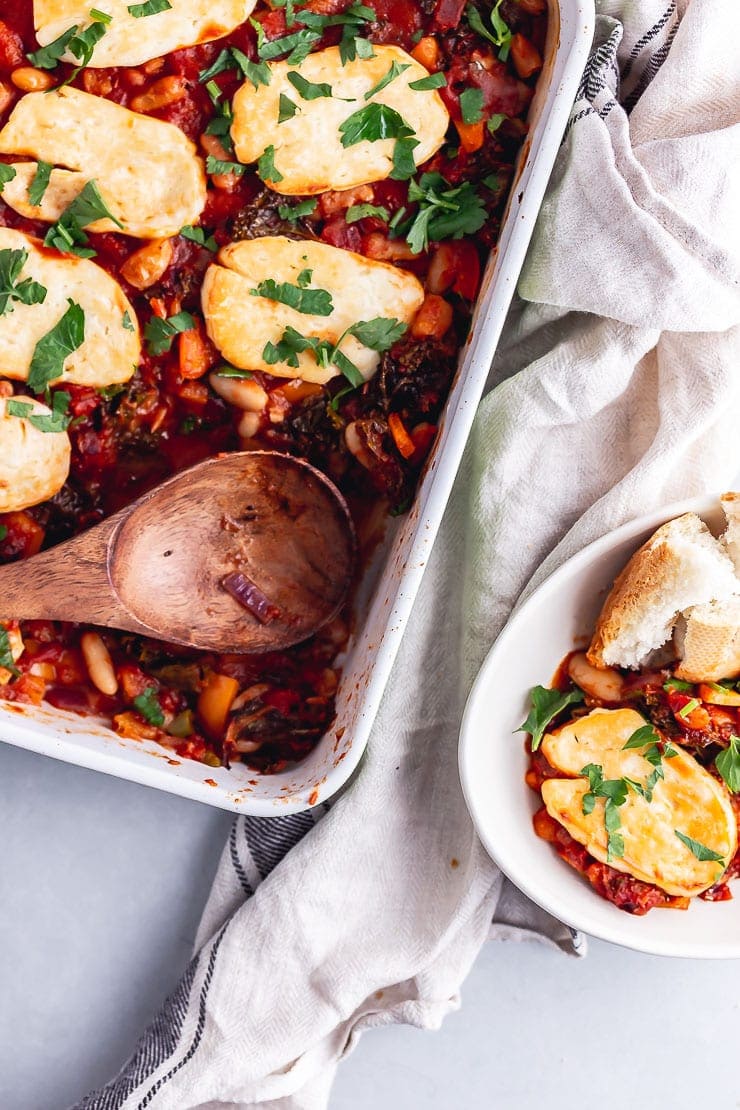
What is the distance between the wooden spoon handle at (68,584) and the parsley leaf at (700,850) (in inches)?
52.7

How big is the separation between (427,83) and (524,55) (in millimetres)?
242

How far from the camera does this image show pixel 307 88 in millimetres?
2154

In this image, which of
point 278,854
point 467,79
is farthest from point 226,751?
point 467,79

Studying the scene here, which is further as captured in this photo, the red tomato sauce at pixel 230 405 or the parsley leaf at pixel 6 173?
the red tomato sauce at pixel 230 405

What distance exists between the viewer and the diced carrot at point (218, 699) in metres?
2.46

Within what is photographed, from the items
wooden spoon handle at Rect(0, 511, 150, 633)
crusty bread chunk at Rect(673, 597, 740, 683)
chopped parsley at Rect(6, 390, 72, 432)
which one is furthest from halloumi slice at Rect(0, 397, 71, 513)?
crusty bread chunk at Rect(673, 597, 740, 683)

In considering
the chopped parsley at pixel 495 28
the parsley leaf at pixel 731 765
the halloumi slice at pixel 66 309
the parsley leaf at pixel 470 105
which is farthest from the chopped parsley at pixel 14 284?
the parsley leaf at pixel 731 765

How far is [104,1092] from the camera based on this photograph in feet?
8.45

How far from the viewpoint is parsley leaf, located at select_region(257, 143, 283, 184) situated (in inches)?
85.4

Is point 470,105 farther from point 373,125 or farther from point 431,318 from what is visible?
point 431,318

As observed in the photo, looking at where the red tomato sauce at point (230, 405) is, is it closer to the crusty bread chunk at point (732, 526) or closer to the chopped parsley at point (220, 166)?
the chopped parsley at point (220, 166)

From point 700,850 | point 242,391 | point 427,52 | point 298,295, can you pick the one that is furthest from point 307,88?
point 700,850

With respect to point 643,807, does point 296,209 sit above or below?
above

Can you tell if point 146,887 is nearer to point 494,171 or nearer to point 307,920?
point 307,920
